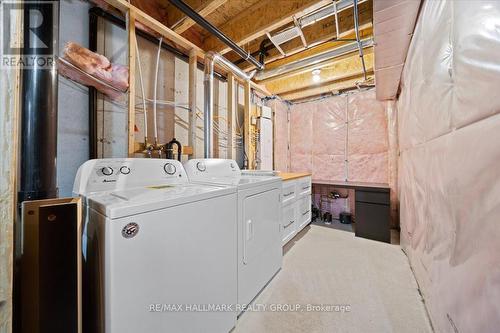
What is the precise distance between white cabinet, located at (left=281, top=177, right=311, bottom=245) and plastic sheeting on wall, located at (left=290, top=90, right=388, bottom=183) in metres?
0.99

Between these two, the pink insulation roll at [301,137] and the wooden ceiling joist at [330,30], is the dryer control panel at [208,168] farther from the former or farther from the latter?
the pink insulation roll at [301,137]

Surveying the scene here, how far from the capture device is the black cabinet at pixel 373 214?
2.49 m

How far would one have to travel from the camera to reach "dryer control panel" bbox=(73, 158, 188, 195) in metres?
1.06

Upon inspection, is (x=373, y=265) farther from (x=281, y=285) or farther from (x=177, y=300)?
(x=177, y=300)

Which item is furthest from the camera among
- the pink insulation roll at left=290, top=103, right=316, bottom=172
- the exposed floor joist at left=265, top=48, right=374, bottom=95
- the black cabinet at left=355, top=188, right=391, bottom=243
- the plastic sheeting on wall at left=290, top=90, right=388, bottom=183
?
the pink insulation roll at left=290, top=103, right=316, bottom=172

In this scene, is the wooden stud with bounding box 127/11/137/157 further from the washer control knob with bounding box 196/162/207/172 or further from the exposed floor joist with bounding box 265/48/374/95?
the exposed floor joist with bounding box 265/48/374/95

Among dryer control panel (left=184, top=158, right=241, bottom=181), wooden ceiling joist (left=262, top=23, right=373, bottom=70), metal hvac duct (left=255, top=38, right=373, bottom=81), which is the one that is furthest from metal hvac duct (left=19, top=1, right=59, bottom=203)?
wooden ceiling joist (left=262, top=23, right=373, bottom=70)

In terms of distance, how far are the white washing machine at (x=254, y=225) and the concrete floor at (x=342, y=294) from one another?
150 mm

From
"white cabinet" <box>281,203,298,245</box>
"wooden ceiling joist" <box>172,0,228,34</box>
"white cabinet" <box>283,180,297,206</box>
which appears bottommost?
"white cabinet" <box>281,203,298,245</box>

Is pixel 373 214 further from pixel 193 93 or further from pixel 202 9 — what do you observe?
pixel 202 9

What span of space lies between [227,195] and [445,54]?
1354 mm

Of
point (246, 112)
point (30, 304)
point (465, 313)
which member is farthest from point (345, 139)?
point (30, 304)

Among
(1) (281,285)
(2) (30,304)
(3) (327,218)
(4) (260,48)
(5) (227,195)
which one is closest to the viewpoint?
(2) (30,304)

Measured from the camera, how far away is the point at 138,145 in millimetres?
1591
